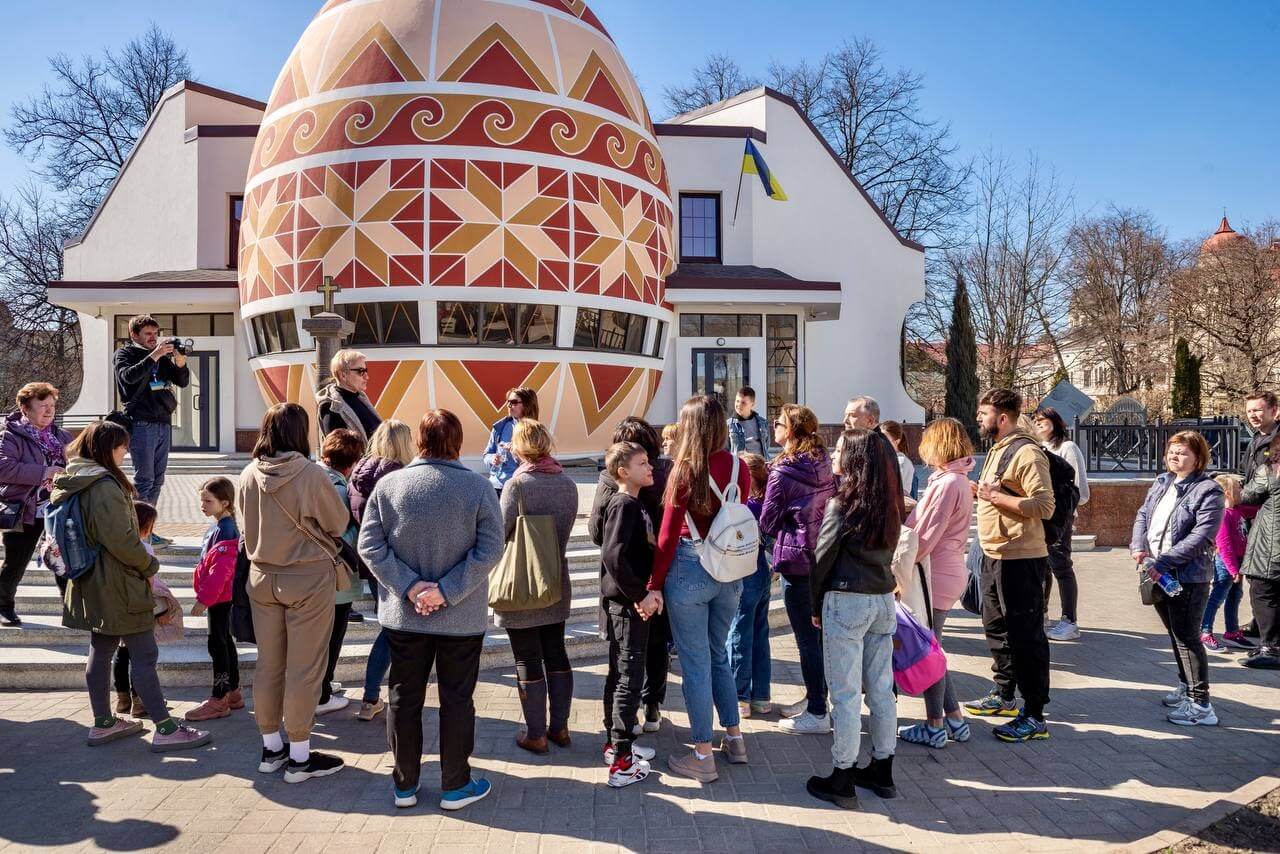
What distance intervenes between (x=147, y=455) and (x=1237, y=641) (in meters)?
9.97

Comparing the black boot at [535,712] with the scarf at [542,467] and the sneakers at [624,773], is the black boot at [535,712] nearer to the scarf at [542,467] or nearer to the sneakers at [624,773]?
the sneakers at [624,773]

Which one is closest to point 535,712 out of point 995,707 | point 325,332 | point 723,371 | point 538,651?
point 538,651

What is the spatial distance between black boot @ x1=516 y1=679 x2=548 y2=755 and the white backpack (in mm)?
1253

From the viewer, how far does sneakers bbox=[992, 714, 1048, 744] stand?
15.2ft

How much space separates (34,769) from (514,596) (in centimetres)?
276

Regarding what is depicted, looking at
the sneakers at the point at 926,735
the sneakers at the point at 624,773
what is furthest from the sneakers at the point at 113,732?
the sneakers at the point at 926,735

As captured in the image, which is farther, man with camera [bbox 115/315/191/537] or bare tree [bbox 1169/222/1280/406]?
bare tree [bbox 1169/222/1280/406]

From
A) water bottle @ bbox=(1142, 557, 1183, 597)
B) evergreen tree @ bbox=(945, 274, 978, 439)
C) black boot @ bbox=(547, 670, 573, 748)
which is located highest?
evergreen tree @ bbox=(945, 274, 978, 439)

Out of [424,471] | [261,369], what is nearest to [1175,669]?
[424,471]

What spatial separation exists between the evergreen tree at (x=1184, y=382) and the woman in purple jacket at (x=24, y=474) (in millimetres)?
31639

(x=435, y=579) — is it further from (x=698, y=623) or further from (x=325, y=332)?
(x=325, y=332)

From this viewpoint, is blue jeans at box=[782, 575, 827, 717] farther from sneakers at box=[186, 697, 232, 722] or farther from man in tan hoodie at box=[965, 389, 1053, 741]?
sneakers at box=[186, 697, 232, 722]

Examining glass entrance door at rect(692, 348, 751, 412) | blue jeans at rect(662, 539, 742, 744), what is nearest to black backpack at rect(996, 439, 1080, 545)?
blue jeans at rect(662, 539, 742, 744)

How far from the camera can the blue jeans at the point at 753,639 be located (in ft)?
16.6
